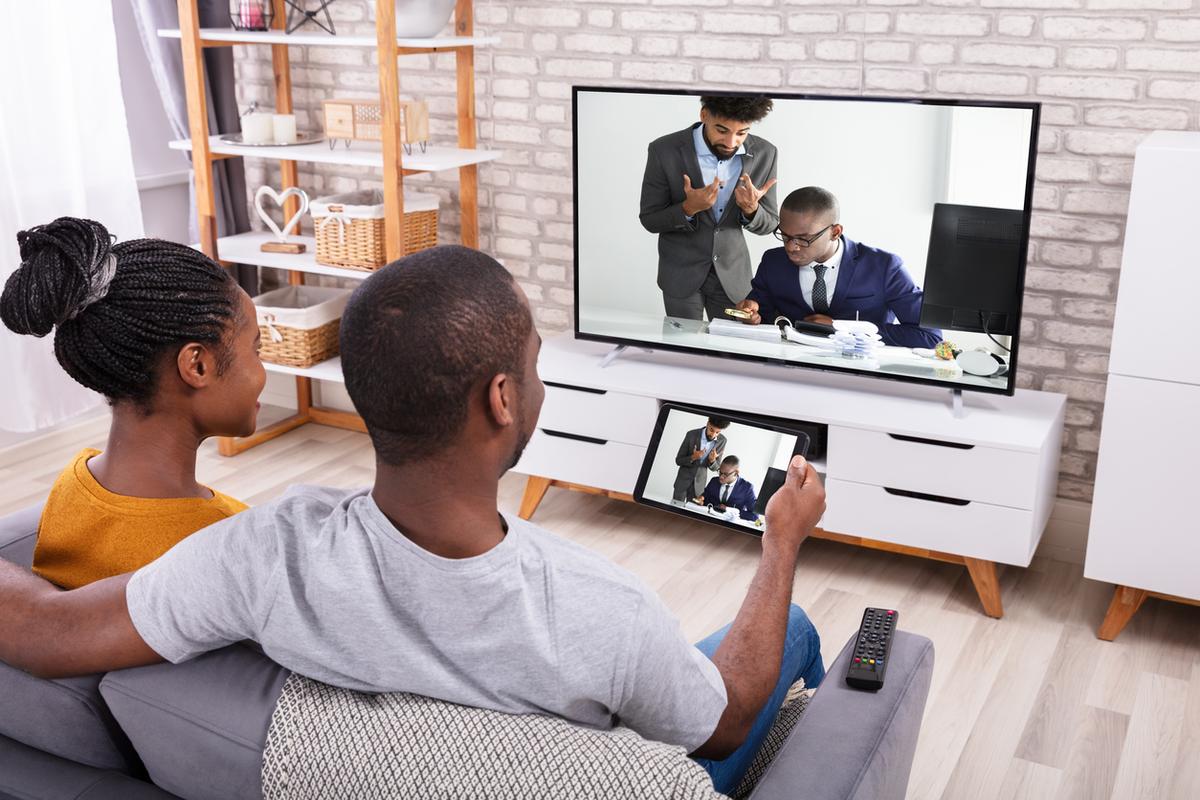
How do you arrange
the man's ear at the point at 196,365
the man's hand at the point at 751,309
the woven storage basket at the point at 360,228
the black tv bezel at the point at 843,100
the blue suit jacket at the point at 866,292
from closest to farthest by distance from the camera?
1. the man's ear at the point at 196,365
2. the black tv bezel at the point at 843,100
3. the blue suit jacket at the point at 866,292
4. the man's hand at the point at 751,309
5. the woven storage basket at the point at 360,228

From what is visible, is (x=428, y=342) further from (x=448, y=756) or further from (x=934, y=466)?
(x=934, y=466)

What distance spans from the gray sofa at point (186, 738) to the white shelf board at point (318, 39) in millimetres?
2494

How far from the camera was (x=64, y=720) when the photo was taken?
1.14 m

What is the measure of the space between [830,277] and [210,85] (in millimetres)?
2219

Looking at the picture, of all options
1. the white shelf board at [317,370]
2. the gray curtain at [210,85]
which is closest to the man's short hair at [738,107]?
the white shelf board at [317,370]

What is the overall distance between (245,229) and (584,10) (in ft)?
4.93

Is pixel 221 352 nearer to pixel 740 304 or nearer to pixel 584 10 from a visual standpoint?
pixel 740 304

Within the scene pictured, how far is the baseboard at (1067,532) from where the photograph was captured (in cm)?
318

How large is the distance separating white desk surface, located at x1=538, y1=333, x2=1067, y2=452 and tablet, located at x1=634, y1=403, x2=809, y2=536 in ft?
1.53

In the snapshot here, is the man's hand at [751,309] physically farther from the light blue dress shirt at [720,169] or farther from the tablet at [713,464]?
the tablet at [713,464]

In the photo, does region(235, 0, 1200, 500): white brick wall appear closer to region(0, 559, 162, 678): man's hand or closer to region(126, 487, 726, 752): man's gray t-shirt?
region(126, 487, 726, 752): man's gray t-shirt

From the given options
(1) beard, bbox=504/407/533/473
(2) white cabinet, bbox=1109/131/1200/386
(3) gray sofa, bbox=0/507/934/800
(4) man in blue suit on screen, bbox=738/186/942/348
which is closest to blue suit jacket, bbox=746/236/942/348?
(4) man in blue suit on screen, bbox=738/186/942/348

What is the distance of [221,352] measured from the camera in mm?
1452

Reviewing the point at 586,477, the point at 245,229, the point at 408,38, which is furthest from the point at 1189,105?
the point at 245,229
